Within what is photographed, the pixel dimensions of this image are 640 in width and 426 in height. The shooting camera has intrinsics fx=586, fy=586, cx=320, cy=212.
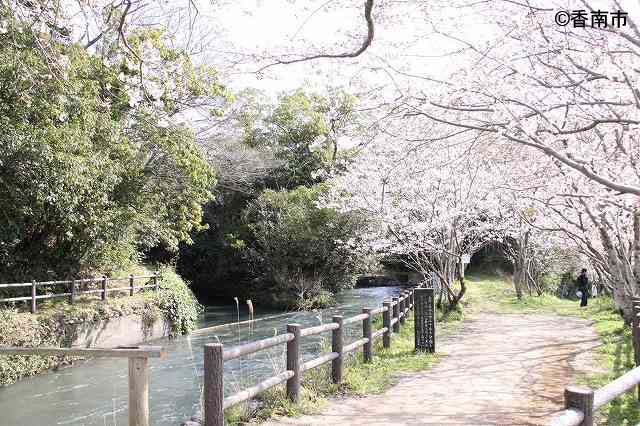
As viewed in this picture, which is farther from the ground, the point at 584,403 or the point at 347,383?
the point at 584,403

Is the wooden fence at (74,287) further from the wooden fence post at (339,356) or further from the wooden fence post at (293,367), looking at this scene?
the wooden fence post at (293,367)

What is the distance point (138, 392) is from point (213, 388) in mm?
615

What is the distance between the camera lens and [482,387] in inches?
283

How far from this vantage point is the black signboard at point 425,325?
962 centimetres

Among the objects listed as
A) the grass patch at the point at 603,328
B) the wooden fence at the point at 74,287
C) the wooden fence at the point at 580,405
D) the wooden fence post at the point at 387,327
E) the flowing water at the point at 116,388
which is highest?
the wooden fence at the point at 74,287

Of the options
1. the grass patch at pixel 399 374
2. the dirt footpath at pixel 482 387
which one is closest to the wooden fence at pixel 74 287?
the grass patch at pixel 399 374

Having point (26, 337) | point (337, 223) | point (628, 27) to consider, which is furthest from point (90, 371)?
point (337, 223)

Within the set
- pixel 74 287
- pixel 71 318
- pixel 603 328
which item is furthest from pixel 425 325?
pixel 74 287

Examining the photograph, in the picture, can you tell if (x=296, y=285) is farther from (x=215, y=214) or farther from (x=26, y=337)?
(x=26, y=337)

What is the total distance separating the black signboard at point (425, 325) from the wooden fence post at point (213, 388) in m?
5.61

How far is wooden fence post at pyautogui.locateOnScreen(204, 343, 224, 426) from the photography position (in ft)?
14.9

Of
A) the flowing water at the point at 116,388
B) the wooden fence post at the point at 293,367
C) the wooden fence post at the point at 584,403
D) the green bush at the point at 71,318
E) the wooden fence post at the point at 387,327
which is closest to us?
the wooden fence post at the point at 584,403

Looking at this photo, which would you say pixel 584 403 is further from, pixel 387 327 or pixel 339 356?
pixel 387 327

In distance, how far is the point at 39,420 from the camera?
8.38 meters
